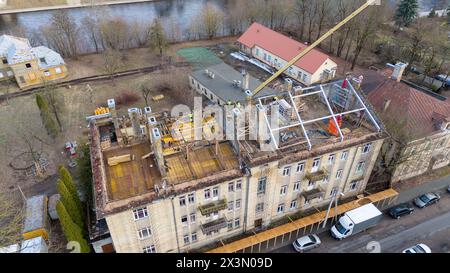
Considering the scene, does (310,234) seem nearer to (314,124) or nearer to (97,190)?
(314,124)

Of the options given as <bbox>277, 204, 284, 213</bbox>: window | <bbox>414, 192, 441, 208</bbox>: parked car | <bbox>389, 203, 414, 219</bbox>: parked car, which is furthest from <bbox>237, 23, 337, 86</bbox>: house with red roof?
<bbox>277, 204, 284, 213</bbox>: window

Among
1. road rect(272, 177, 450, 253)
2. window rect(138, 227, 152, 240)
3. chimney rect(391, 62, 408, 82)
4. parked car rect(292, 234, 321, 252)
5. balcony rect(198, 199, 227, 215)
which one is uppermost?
chimney rect(391, 62, 408, 82)

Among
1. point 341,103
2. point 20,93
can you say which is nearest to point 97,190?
point 341,103

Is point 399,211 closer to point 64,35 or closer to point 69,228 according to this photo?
point 69,228

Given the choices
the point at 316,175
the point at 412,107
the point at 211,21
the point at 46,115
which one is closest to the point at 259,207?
the point at 316,175

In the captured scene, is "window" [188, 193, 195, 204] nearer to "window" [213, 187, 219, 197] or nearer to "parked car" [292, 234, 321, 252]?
"window" [213, 187, 219, 197]

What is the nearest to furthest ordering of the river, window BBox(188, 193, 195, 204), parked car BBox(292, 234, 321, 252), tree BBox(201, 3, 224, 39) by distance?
window BBox(188, 193, 195, 204)
parked car BBox(292, 234, 321, 252)
tree BBox(201, 3, 224, 39)
the river
